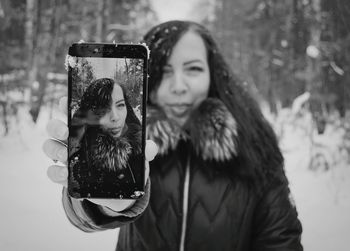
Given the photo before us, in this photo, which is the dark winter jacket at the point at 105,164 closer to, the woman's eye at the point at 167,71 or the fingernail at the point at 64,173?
the fingernail at the point at 64,173

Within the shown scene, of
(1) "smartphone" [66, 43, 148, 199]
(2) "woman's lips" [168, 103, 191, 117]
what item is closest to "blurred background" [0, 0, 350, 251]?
(2) "woman's lips" [168, 103, 191, 117]

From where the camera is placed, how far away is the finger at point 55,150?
1035 mm

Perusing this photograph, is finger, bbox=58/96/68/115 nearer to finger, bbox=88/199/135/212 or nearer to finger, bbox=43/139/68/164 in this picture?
finger, bbox=43/139/68/164

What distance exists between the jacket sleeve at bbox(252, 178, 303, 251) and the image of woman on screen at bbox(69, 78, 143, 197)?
2.84 ft

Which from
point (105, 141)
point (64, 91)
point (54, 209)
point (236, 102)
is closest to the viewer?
point (105, 141)

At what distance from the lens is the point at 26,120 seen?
6133mm

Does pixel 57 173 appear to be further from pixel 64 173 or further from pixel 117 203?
pixel 117 203

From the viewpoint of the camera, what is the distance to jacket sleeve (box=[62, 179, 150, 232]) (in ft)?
3.91

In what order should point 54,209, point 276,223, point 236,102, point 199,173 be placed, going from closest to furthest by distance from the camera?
point 276,223 → point 199,173 → point 236,102 → point 54,209

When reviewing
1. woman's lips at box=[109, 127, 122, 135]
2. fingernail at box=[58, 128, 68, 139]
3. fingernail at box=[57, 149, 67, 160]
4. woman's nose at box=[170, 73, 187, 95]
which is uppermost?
woman's nose at box=[170, 73, 187, 95]

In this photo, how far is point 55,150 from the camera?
1.05m

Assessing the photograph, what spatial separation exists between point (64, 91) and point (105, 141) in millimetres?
6951

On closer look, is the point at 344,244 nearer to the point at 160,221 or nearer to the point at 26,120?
the point at 160,221

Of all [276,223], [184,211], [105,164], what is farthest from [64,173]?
[276,223]
